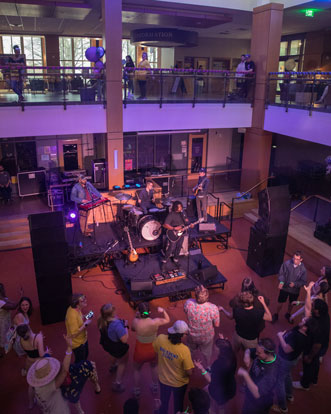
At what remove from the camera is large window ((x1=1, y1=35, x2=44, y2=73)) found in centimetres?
1861

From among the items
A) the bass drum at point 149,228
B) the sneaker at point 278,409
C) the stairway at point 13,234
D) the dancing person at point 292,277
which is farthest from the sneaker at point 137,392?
the stairway at point 13,234

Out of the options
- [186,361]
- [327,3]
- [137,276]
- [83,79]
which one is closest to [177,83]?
[83,79]

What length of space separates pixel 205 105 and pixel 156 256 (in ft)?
19.4

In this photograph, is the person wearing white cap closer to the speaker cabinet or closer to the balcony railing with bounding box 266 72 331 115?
the speaker cabinet

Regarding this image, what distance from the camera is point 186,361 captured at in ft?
14.4

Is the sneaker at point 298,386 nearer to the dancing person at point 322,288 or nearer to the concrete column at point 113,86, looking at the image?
the dancing person at point 322,288

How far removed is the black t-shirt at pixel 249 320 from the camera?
5285 mm

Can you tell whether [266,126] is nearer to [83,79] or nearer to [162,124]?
[162,124]

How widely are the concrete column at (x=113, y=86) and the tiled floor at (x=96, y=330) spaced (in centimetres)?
374

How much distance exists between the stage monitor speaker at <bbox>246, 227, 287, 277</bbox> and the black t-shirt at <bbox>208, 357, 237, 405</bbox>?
190 inches

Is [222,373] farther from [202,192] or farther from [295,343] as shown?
[202,192]

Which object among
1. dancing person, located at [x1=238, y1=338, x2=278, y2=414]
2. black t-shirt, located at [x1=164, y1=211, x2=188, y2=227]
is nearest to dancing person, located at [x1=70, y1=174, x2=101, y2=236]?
black t-shirt, located at [x1=164, y1=211, x2=188, y2=227]

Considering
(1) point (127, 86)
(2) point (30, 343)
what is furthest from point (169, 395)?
(1) point (127, 86)

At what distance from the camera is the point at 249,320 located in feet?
17.4
